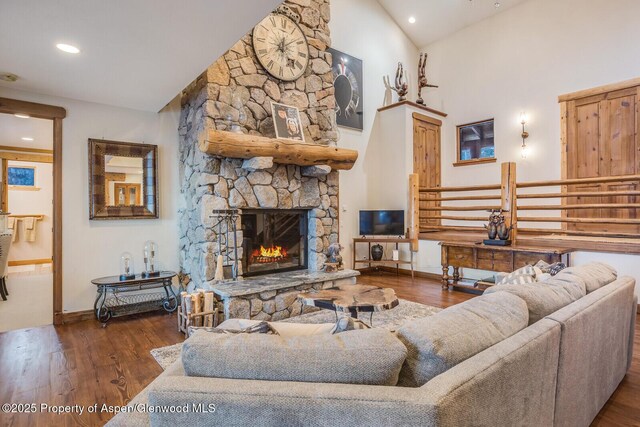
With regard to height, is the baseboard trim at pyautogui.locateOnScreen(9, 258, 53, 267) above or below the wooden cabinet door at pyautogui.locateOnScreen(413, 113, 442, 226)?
below

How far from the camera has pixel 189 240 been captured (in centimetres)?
416

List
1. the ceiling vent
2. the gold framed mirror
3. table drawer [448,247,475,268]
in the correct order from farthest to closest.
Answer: table drawer [448,247,475,268] < the gold framed mirror < the ceiling vent

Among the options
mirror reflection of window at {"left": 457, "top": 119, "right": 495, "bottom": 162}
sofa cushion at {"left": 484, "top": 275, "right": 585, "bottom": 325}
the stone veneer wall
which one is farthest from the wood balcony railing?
sofa cushion at {"left": 484, "top": 275, "right": 585, "bottom": 325}

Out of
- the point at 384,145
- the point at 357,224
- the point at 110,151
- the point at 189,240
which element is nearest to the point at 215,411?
the point at 189,240

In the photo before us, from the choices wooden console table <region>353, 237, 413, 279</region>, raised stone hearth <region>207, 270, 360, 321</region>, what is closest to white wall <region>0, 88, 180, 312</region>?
raised stone hearth <region>207, 270, 360, 321</region>

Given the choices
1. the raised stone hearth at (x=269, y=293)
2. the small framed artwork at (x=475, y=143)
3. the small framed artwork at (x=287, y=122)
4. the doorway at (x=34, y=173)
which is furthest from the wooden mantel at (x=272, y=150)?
the small framed artwork at (x=475, y=143)

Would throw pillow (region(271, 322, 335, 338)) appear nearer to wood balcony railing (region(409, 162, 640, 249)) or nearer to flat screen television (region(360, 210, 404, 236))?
wood balcony railing (region(409, 162, 640, 249))

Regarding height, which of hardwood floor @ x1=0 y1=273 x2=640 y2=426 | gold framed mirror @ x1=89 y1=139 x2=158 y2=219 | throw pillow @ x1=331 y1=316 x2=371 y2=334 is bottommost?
hardwood floor @ x1=0 y1=273 x2=640 y2=426

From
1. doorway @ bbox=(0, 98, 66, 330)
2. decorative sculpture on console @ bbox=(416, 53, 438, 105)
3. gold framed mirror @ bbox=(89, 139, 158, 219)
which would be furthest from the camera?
decorative sculpture on console @ bbox=(416, 53, 438, 105)

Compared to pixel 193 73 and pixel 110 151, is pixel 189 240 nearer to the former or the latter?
pixel 110 151

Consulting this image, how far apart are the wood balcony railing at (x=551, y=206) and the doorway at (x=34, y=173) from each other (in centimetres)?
502

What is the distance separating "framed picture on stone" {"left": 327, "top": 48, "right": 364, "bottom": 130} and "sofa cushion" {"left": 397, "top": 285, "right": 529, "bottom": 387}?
199 inches

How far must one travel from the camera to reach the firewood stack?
3.20m

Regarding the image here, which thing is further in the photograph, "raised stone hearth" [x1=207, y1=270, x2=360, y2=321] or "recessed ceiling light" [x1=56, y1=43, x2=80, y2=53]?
"raised stone hearth" [x1=207, y1=270, x2=360, y2=321]
